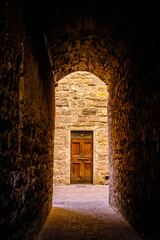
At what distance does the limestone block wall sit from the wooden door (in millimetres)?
228

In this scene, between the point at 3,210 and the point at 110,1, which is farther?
the point at 110,1

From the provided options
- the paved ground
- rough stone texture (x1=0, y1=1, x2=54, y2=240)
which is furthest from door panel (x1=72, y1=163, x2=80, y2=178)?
rough stone texture (x1=0, y1=1, x2=54, y2=240)

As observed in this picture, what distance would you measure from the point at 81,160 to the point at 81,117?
5.12 feet

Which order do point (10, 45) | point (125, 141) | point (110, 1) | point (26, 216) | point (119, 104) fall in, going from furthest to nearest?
point (119, 104) < point (125, 141) < point (110, 1) < point (26, 216) < point (10, 45)

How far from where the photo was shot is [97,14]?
2549 mm

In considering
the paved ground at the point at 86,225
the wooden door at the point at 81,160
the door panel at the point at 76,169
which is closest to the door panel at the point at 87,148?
the wooden door at the point at 81,160

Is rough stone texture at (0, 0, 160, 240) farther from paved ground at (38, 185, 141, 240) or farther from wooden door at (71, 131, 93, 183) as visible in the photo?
wooden door at (71, 131, 93, 183)

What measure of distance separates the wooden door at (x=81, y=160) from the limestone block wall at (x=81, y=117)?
23 centimetres

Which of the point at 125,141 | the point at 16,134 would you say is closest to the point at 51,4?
the point at 16,134

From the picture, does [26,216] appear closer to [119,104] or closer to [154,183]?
[154,183]

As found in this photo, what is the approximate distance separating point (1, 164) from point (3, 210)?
0.93 feet

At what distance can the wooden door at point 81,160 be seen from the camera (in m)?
7.38

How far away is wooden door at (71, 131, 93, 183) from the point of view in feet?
24.2

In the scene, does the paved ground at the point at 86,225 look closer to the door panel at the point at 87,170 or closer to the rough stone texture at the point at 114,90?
the rough stone texture at the point at 114,90
